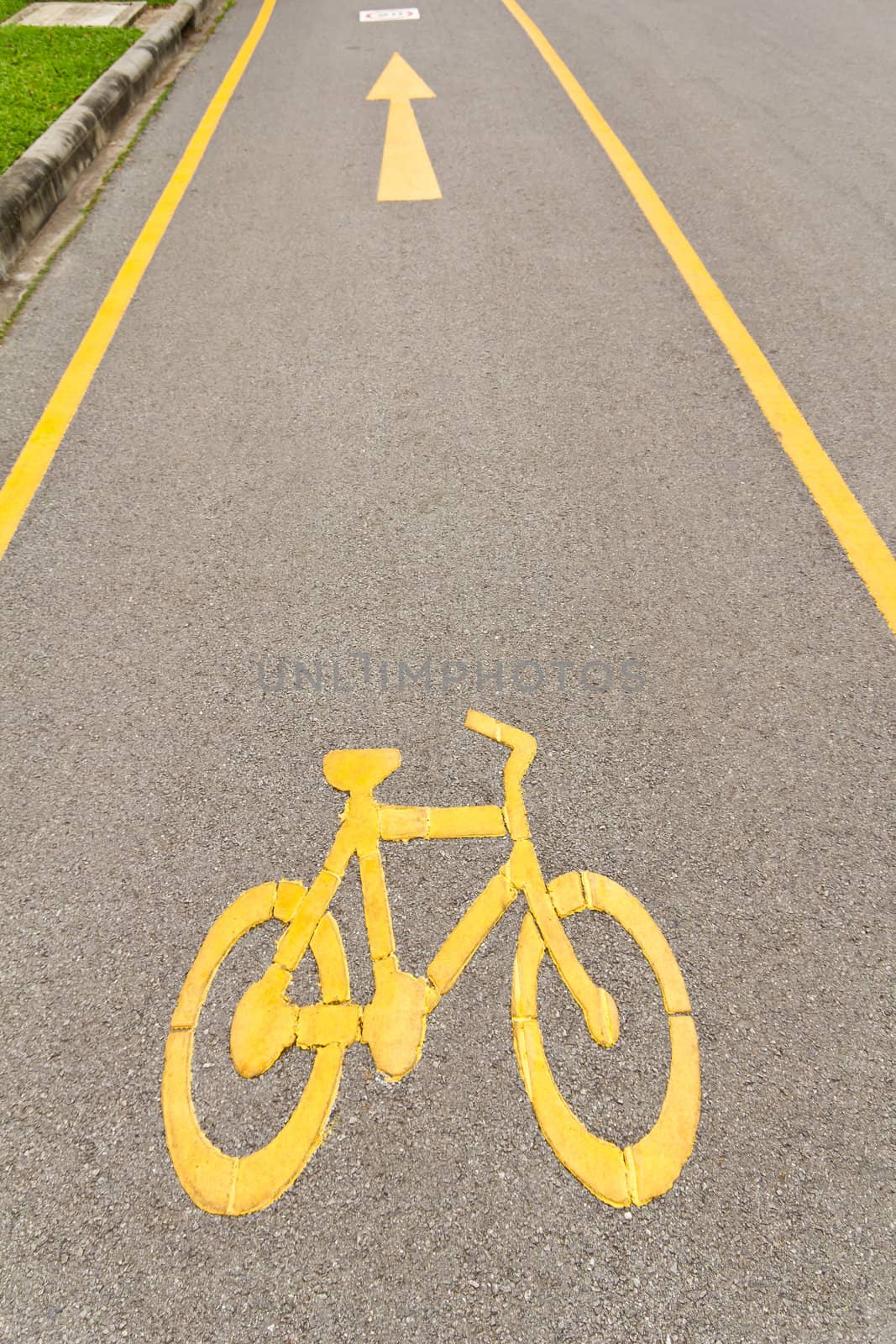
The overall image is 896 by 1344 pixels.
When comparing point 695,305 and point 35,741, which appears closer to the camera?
point 35,741

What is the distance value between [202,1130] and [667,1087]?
1.05 meters

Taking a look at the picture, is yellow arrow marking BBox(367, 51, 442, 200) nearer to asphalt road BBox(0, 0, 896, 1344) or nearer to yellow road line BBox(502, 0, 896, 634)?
asphalt road BBox(0, 0, 896, 1344)

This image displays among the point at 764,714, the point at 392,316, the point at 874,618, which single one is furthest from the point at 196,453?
the point at 874,618

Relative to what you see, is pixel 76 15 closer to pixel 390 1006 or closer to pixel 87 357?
pixel 87 357

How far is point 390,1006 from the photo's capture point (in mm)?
2053

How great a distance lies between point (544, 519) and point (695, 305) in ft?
6.40

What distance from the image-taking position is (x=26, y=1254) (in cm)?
173

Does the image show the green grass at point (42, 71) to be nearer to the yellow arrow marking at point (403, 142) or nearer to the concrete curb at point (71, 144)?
the concrete curb at point (71, 144)

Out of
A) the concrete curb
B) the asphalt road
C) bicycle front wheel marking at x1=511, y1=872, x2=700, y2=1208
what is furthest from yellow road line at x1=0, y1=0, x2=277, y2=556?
bicycle front wheel marking at x1=511, y1=872, x2=700, y2=1208

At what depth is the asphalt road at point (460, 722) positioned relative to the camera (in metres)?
1.73

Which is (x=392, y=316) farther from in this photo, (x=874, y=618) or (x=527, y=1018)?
(x=527, y=1018)

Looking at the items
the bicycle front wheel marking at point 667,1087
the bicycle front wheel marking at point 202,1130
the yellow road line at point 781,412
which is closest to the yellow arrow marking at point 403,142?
the yellow road line at point 781,412

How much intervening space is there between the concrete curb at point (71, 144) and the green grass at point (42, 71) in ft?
0.48

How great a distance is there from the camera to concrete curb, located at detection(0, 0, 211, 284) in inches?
191
